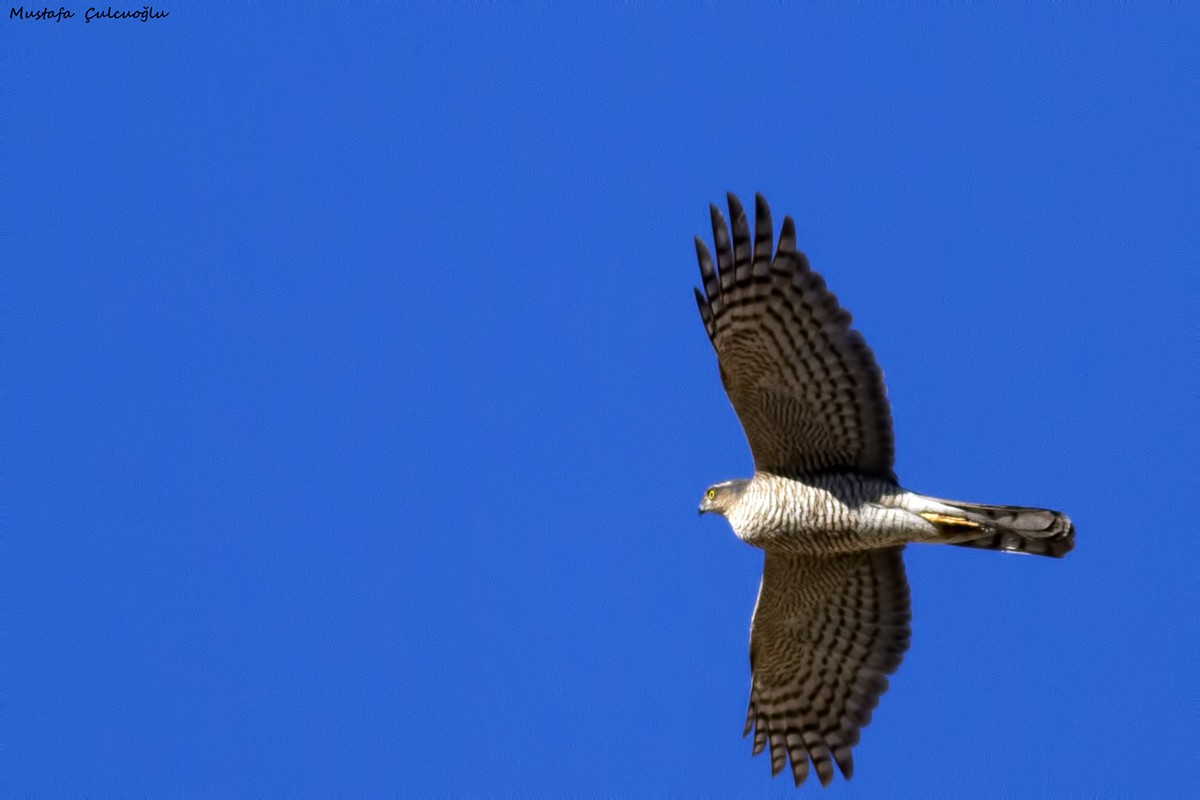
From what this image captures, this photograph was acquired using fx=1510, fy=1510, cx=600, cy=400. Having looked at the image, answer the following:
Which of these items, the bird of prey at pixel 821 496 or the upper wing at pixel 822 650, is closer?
the bird of prey at pixel 821 496

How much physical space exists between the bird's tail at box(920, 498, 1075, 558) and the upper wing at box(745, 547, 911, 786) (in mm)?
922

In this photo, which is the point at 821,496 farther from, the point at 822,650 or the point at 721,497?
the point at 822,650

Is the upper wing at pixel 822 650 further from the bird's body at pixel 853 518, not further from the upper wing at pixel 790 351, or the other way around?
the upper wing at pixel 790 351

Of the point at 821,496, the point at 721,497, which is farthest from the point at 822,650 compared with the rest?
the point at 821,496

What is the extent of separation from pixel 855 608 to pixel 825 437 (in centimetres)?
159

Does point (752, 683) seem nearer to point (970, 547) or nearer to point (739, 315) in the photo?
point (970, 547)

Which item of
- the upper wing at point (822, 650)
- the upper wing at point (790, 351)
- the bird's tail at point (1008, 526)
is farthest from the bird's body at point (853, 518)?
the upper wing at point (822, 650)

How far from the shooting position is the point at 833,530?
1020 centimetres

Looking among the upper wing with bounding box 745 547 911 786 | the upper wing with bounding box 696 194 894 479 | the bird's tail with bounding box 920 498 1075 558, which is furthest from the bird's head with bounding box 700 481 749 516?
the bird's tail with bounding box 920 498 1075 558

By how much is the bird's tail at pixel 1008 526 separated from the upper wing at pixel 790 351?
19.1 inches

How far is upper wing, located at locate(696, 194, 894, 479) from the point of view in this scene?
31.8 feet

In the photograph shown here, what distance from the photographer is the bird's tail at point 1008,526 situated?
9836 millimetres

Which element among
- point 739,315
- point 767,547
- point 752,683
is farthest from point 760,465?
point 752,683

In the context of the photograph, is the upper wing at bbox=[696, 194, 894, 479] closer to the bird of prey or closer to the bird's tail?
the bird of prey
